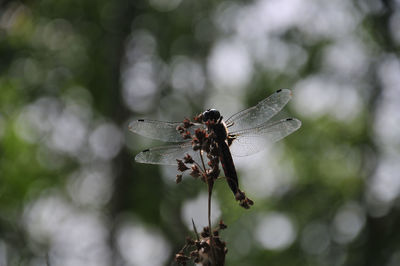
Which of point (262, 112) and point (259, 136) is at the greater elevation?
point (262, 112)

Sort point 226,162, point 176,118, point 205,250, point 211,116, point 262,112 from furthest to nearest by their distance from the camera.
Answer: point 176,118, point 262,112, point 211,116, point 226,162, point 205,250

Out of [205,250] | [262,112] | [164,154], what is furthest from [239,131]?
[205,250]

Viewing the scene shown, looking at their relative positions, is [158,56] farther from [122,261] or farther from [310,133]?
[122,261]

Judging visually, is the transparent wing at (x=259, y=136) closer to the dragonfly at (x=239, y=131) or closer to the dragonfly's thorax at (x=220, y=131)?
the dragonfly at (x=239, y=131)

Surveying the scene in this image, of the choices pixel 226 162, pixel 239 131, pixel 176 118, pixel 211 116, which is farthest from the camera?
pixel 176 118

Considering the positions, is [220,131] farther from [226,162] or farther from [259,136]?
[259,136]

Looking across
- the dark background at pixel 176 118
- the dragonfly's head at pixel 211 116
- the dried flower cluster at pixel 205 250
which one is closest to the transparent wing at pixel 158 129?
the dragonfly's head at pixel 211 116

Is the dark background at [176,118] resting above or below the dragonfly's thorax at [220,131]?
above

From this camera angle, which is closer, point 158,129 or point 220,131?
point 220,131
